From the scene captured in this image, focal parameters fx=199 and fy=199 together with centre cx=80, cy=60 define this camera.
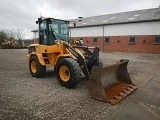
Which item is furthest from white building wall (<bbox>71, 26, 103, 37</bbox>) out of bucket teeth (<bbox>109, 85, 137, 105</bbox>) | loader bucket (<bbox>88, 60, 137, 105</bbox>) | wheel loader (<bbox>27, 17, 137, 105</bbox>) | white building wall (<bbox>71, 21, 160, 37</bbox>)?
bucket teeth (<bbox>109, 85, 137, 105</bbox>)

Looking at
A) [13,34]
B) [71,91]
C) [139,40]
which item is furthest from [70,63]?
[13,34]

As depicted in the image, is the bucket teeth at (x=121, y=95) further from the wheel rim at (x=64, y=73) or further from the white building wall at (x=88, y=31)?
the white building wall at (x=88, y=31)

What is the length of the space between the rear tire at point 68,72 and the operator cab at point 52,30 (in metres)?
1.68

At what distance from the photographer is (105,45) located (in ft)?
91.4

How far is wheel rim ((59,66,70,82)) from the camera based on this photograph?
7.17m

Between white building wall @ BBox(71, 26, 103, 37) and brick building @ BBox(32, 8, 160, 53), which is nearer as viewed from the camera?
brick building @ BBox(32, 8, 160, 53)

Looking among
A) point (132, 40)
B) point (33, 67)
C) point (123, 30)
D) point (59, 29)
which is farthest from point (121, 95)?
point (123, 30)

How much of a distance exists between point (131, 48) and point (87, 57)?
1797 centimetres

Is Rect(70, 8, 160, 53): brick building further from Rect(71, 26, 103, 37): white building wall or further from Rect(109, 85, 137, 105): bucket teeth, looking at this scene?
Rect(109, 85, 137, 105): bucket teeth

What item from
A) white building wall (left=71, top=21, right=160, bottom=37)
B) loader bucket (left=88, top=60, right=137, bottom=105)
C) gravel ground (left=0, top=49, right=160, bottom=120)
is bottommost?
gravel ground (left=0, top=49, right=160, bottom=120)

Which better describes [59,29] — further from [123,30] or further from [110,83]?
[123,30]

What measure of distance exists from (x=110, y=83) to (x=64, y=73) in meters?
1.72

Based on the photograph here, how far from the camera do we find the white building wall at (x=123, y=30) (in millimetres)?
22766

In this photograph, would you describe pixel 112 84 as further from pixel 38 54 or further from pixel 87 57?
pixel 38 54
